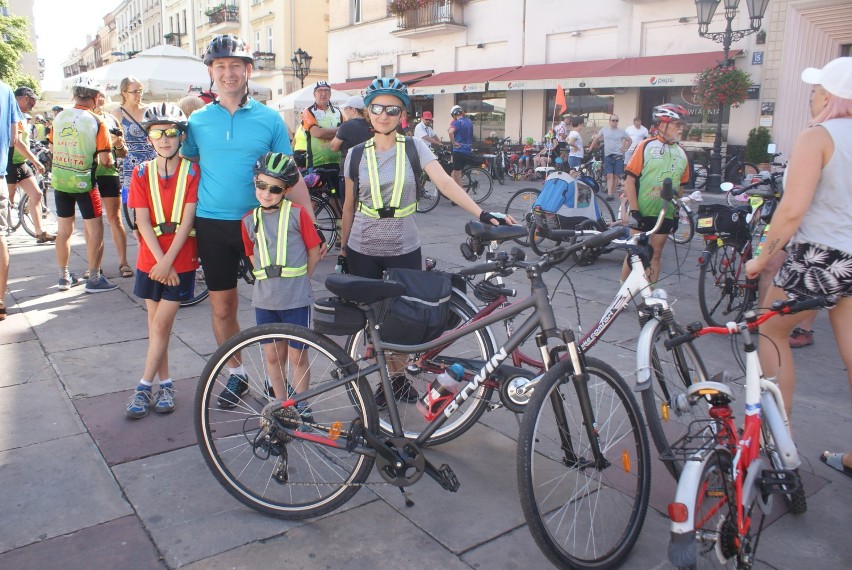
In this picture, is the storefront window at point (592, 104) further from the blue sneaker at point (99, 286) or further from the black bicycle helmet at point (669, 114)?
the blue sneaker at point (99, 286)

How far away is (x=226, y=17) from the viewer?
1613 inches

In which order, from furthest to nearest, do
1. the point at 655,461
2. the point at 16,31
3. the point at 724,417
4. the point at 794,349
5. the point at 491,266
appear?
the point at 16,31 < the point at 794,349 < the point at 655,461 < the point at 491,266 < the point at 724,417

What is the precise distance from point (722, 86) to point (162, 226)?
14346 mm

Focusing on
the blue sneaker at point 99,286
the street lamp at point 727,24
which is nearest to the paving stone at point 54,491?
the blue sneaker at point 99,286

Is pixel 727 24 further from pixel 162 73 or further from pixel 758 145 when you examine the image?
pixel 162 73

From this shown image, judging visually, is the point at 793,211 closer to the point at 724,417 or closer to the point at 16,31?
the point at 724,417

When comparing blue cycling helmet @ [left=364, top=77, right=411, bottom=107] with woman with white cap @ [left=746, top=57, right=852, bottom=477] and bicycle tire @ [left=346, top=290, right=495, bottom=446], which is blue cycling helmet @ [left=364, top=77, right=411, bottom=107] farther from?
woman with white cap @ [left=746, top=57, right=852, bottom=477]

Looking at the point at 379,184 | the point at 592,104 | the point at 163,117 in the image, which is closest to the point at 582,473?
the point at 379,184

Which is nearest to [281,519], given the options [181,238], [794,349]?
[181,238]

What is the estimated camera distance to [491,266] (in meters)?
2.96

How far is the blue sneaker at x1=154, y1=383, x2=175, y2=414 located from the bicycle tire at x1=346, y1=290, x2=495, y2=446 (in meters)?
1.10

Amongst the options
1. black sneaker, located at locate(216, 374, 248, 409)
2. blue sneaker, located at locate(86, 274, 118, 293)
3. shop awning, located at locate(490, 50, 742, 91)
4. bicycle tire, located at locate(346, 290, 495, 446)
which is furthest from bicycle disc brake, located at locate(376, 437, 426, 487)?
shop awning, located at locate(490, 50, 742, 91)

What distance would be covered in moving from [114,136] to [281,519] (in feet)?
Result: 16.4

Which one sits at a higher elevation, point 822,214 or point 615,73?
point 615,73
